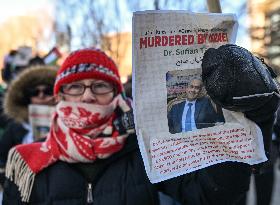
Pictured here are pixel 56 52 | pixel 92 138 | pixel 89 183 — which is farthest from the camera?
pixel 56 52

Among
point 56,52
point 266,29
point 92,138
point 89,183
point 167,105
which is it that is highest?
point 266,29

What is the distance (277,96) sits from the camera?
53.0 inches

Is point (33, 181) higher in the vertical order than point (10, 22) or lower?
lower

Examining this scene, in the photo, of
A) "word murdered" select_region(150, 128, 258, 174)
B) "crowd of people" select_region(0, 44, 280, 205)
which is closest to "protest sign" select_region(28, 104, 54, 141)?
"crowd of people" select_region(0, 44, 280, 205)

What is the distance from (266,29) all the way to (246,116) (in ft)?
36.4

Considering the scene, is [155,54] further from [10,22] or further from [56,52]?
[10,22]

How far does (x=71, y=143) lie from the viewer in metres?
2.03

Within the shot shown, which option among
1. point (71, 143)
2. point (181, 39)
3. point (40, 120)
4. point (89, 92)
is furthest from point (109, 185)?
point (40, 120)

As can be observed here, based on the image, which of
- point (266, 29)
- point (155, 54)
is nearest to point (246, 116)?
point (155, 54)

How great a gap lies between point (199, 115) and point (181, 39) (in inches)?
9.2

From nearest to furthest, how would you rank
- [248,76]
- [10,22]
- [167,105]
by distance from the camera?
1. [248,76]
2. [167,105]
3. [10,22]

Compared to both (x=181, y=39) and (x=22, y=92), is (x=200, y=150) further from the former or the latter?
(x=22, y=92)

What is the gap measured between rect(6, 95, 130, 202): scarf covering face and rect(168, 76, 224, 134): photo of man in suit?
2.09 ft

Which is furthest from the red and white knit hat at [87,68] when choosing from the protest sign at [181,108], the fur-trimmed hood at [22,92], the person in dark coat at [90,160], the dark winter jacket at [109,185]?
the fur-trimmed hood at [22,92]
